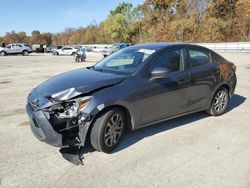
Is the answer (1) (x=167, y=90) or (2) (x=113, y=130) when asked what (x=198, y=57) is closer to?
(1) (x=167, y=90)

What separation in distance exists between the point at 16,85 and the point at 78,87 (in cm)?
698

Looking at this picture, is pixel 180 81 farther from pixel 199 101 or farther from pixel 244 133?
pixel 244 133

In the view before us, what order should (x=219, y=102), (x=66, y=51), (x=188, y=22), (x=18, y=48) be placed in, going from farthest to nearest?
(x=188, y=22) → (x=66, y=51) → (x=18, y=48) → (x=219, y=102)

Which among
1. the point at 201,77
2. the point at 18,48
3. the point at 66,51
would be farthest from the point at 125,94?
the point at 66,51

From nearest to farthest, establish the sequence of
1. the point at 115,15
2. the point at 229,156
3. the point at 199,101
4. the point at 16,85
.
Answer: the point at 229,156 < the point at 199,101 < the point at 16,85 < the point at 115,15

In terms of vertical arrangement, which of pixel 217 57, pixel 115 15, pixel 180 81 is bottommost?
pixel 180 81

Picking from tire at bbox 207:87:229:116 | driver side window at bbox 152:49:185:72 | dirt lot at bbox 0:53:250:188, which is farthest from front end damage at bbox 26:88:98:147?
tire at bbox 207:87:229:116

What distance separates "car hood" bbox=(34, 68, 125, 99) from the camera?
381 centimetres

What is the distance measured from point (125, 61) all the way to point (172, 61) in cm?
85

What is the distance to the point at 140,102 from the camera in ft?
13.8

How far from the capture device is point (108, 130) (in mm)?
3895

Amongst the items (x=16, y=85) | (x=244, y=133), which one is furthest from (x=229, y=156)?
(x=16, y=85)

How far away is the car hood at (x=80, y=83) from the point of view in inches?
150

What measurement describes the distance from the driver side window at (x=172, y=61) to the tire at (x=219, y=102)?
4.16 feet
